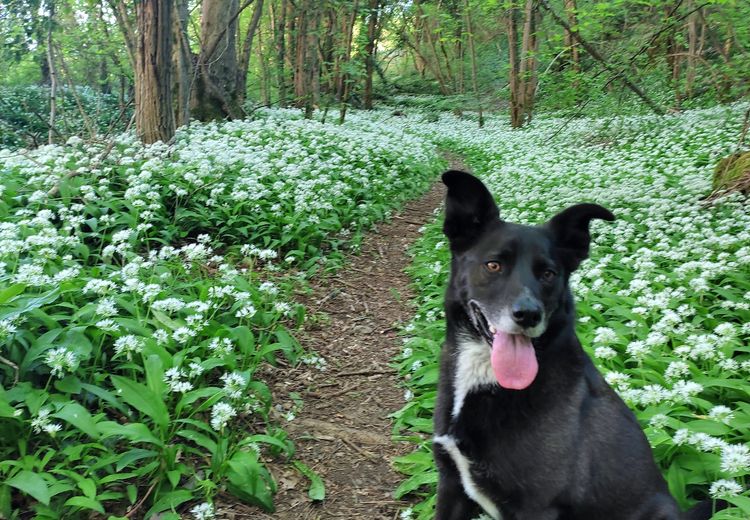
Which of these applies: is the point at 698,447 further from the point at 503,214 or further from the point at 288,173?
the point at 288,173

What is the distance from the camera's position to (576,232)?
2910 millimetres

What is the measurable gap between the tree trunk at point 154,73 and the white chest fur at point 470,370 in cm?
703

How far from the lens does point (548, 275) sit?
108 inches

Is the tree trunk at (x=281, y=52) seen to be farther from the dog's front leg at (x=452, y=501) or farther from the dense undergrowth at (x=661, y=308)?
the dog's front leg at (x=452, y=501)

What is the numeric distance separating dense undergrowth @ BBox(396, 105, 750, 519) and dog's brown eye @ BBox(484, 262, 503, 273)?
4.15 ft

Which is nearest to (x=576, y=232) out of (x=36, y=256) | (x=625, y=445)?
(x=625, y=445)

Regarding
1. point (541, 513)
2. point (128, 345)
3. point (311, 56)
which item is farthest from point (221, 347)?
point (311, 56)

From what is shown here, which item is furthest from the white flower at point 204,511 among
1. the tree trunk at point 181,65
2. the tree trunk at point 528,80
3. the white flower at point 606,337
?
the tree trunk at point 528,80

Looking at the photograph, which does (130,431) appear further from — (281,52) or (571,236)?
(281,52)

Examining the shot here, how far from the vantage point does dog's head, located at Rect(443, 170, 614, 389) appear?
255 centimetres

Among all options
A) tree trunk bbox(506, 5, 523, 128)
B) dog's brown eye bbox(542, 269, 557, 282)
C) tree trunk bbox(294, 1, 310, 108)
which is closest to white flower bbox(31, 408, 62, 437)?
dog's brown eye bbox(542, 269, 557, 282)

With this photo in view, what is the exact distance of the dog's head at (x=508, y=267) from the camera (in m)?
2.55

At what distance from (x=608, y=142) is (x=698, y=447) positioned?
40.9 feet

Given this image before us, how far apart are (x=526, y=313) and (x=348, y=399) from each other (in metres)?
2.49
